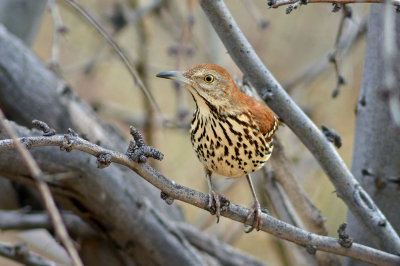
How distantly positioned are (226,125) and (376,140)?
0.92 m

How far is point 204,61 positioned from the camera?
651 cm

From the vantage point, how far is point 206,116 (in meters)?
3.41

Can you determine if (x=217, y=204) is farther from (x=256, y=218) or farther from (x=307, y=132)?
(x=307, y=132)

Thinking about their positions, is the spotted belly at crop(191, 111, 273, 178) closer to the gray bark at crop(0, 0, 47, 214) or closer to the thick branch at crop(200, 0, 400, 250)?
the thick branch at crop(200, 0, 400, 250)

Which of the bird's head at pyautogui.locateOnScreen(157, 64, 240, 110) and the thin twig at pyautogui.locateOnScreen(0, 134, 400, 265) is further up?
the bird's head at pyautogui.locateOnScreen(157, 64, 240, 110)

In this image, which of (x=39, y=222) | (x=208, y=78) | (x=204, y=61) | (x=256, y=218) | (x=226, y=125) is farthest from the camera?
(x=204, y=61)

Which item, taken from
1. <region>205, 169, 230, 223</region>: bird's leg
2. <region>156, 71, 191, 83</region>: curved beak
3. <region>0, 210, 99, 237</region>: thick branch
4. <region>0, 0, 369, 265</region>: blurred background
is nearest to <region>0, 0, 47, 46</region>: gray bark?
<region>0, 0, 369, 265</region>: blurred background

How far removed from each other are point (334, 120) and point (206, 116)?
4308 millimetres

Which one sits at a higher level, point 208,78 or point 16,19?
point 16,19

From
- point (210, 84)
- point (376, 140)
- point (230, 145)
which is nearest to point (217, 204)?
point (230, 145)

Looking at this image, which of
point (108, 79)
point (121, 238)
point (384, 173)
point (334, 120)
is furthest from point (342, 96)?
point (121, 238)

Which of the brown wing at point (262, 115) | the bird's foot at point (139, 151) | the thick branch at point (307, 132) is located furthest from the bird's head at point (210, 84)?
the bird's foot at point (139, 151)

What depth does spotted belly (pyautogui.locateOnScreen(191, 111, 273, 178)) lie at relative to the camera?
10.6ft

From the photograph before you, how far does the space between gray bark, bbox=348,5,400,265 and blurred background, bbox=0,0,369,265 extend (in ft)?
5.77
